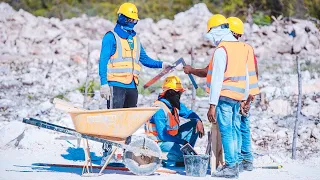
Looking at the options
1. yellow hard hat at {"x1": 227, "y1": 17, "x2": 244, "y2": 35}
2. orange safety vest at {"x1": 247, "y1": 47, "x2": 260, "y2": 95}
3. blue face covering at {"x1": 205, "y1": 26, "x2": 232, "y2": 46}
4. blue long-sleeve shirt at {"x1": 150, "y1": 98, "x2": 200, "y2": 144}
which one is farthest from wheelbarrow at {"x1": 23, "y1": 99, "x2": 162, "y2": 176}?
yellow hard hat at {"x1": 227, "y1": 17, "x2": 244, "y2": 35}

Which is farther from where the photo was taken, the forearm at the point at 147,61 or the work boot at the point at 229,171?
the forearm at the point at 147,61

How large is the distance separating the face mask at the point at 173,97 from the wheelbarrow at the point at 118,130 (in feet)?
2.39

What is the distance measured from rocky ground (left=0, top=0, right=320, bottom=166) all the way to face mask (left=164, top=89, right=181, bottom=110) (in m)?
2.13

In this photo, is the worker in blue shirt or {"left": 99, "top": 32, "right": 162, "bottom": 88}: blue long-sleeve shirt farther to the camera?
the worker in blue shirt

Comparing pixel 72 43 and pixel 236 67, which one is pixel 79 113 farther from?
pixel 72 43

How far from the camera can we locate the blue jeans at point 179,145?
7.76 meters

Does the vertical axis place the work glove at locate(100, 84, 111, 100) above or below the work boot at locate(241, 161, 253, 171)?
above

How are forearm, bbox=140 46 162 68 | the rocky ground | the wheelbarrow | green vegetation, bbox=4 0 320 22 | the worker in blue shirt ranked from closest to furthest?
the wheelbarrow < the worker in blue shirt < forearm, bbox=140 46 162 68 < the rocky ground < green vegetation, bbox=4 0 320 22

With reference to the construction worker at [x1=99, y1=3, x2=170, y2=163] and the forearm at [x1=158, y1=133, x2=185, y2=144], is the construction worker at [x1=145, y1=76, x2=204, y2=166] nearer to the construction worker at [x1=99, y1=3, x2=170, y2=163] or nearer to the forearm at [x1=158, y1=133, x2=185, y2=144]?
the forearm at [x1=158, y1=133, x2=185, y2=144]

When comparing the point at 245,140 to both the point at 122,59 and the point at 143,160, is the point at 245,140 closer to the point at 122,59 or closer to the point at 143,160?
the point at 143,160

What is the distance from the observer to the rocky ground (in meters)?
11.7

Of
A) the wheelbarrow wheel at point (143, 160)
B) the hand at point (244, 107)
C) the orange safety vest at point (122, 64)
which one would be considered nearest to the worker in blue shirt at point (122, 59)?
the orange safety vest at point (122, 64)

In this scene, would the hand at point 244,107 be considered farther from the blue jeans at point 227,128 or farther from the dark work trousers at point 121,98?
the dark work trousers at point 121,98

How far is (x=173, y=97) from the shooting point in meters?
7.72
